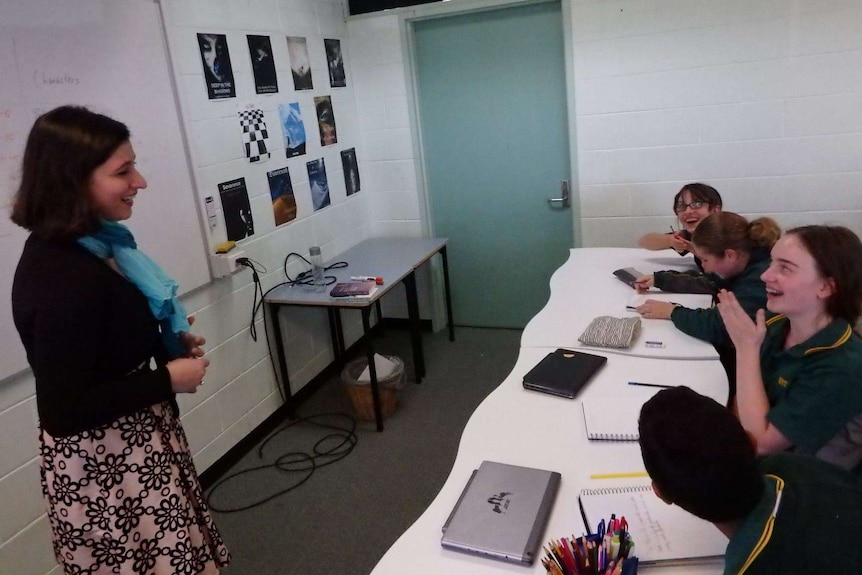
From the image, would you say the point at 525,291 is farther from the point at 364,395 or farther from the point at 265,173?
the point at 265,173

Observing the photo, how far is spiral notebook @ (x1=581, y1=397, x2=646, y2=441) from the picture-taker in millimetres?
1565

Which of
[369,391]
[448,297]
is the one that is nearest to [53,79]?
[369,391]

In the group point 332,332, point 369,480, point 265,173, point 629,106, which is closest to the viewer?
point 369,480

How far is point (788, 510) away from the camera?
0.97 meters

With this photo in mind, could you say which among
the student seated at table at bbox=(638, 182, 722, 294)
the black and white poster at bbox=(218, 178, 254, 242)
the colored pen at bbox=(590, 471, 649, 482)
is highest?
the black and white poster at bbox=(218, 178, 254, 242)

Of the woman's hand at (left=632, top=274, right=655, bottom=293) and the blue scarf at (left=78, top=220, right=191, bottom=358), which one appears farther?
the woman's hand at (left=632, top=274, right=655, bottom=293)

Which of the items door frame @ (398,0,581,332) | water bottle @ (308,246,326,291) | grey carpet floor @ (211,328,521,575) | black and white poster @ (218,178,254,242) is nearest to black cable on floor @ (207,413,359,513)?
grey carpet floor @ (211,328,521,575)

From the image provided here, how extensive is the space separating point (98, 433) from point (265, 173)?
6.55 ft

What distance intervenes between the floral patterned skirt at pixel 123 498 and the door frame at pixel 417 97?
284cm

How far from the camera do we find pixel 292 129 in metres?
3.45

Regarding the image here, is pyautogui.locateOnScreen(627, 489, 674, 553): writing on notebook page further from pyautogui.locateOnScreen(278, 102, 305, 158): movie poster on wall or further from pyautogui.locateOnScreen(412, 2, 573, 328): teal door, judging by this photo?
pyautogui.locateOnScreen(412, 2, 573, 328): teal door

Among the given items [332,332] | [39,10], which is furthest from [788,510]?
[332,332]

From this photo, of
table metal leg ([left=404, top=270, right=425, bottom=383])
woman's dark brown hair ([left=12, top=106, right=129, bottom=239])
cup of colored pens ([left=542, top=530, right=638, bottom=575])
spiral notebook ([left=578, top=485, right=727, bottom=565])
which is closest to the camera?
cup of colored pens ([left=542, top=530, right=638, bottom=575])

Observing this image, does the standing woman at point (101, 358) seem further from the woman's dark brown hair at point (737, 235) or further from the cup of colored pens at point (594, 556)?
the woman's dark brown hair at point (737, 235)
